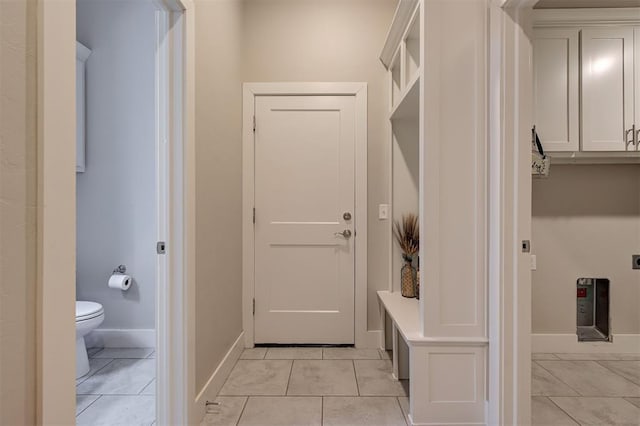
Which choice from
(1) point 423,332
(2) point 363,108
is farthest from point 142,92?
(1) point 423,332

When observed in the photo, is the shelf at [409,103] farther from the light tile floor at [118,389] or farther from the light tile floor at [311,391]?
the light tile floor at [118,389]

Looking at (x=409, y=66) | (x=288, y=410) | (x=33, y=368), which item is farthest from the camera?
(x=409, y=66)

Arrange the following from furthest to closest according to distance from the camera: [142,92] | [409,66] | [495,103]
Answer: [142,92] → [409,66] → [495,103]

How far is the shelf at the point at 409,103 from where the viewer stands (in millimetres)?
1931

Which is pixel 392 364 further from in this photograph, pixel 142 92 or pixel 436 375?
pixel 142 92

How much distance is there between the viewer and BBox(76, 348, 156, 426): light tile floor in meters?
1.76

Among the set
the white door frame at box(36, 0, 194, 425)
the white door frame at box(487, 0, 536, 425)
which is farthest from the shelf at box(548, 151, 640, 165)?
the white door frame at box(36, 0, 194, 425)

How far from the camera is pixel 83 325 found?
2.07 m

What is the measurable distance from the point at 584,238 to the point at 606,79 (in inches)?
46.1

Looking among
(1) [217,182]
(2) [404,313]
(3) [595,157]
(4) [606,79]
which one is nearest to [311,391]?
(2) [404,313]

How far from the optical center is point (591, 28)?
2438 mm

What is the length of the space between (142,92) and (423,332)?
8.55ft

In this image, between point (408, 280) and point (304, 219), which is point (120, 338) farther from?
point (408, 280)

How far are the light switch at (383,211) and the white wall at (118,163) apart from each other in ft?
5.81
